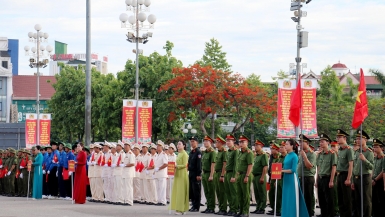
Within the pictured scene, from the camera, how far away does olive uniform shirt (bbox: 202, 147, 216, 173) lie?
2170 cm

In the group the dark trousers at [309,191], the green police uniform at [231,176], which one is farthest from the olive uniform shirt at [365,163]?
the green police uniform at [231,176]

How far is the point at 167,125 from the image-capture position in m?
49.3

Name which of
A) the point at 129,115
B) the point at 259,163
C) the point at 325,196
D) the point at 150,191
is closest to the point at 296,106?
the point at 325,196

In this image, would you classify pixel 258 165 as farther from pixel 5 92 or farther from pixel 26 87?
pixel 26 87

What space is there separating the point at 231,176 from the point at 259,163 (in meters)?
1.01

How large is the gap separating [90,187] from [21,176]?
604 centimetres

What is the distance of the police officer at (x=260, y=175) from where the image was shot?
21734 millimetres

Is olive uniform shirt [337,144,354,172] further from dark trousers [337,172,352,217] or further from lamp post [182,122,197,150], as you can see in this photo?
lamp post [182,122,197,150]

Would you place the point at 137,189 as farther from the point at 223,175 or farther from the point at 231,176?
the point at 231,176

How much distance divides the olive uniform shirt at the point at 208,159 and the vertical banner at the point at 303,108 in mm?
6235

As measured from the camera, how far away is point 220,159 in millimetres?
21562

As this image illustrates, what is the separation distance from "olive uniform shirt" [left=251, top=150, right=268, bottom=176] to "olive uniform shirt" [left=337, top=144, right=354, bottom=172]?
145 inches

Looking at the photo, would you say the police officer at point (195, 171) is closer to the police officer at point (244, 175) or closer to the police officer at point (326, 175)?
the police officer at point (244, 175)

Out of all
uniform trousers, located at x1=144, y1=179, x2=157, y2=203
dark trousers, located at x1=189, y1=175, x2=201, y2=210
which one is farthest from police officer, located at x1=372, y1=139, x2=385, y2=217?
uniform trousers, located at x1=144, y1=179, x2=157, y2=203
